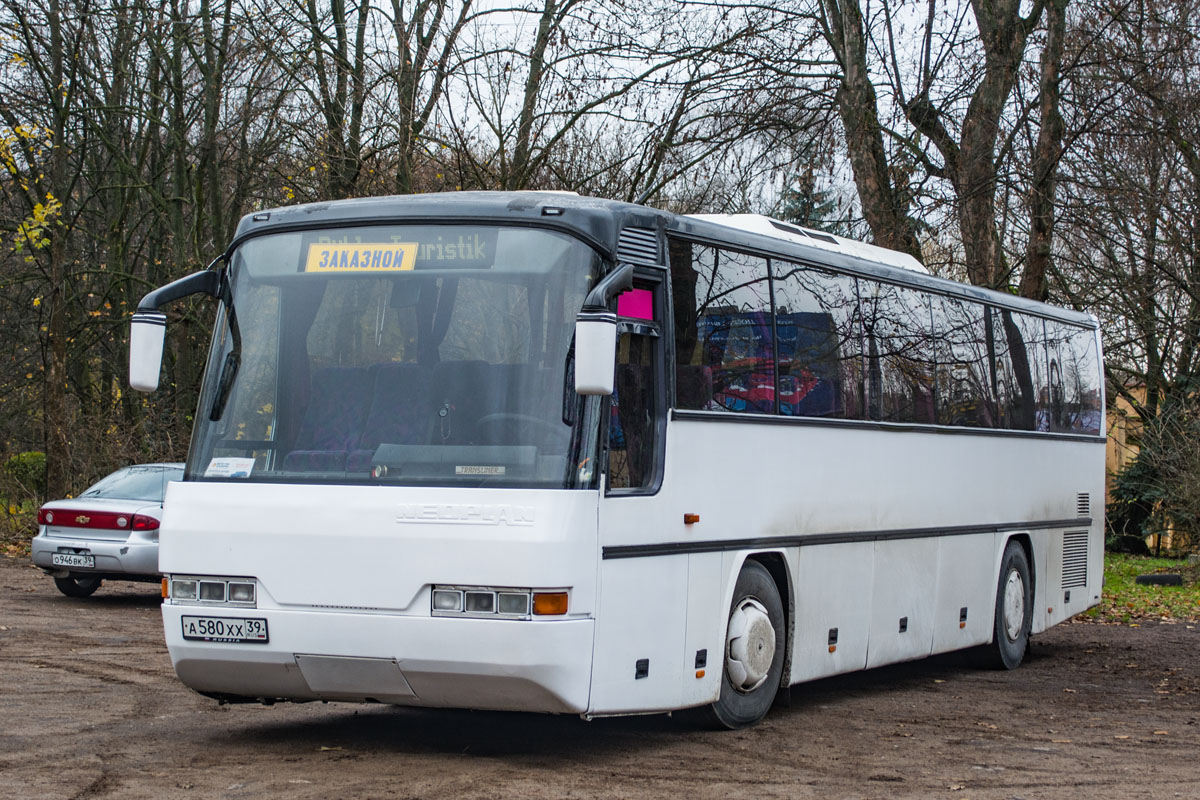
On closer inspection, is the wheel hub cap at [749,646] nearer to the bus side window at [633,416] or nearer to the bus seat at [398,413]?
the bus side window at [633,416]

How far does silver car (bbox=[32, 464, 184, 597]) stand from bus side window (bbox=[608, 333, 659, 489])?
Result: 1033 centimetres

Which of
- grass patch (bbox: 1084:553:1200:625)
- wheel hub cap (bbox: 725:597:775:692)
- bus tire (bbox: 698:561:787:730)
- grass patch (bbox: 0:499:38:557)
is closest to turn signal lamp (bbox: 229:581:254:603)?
bus tire (bbox: 698:561:787:730)

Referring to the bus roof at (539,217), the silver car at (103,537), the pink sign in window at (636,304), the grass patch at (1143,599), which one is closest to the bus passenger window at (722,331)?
the bus roof at (539,217)

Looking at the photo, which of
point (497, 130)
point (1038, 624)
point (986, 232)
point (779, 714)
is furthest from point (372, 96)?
point (779, 714)

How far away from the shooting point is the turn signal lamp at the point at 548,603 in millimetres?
7977

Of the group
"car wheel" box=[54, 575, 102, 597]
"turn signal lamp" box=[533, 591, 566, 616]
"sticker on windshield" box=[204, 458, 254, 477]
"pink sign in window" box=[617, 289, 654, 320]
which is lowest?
"car wheel" box=[54, 575, 102, 597]

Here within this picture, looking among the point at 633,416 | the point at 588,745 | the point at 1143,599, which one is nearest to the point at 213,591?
the point at 588,745

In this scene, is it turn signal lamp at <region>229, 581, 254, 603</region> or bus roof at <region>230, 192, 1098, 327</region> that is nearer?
turn signal lamp at <region>229, 581, 254, 603</region>

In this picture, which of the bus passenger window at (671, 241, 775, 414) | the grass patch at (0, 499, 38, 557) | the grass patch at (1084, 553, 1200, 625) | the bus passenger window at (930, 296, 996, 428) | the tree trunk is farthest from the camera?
the grass patch at (0, 499, 38, 557)

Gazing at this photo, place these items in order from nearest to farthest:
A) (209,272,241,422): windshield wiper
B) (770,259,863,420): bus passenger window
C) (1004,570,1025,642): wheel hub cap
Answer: (209,272,241,422): windshield wiper, (770,259,863,420): bus passenger window, (1004,570,1025,642): wheel hub cap

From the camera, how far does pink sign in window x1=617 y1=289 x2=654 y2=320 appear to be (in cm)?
880

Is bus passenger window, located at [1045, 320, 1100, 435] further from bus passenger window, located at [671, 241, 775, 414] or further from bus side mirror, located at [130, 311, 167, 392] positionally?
bus side mirror, located at [130, 311, 167, 392]

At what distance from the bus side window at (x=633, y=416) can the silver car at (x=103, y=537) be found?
10.3 meters

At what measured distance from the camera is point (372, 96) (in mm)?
22547
